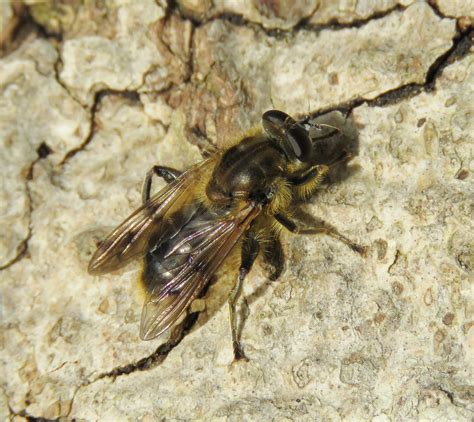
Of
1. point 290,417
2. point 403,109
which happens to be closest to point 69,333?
point 290,417

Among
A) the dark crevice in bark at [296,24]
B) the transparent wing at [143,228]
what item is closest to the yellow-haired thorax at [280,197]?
the transparent wing at [143,228]

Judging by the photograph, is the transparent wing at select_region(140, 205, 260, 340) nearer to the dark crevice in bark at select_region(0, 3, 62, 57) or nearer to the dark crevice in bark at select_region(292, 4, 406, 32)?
the dark crevice in bark at select_region(292, 4, 406, 32)

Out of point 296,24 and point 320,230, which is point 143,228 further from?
point 296,24

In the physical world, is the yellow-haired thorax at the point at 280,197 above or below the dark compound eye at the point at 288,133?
below

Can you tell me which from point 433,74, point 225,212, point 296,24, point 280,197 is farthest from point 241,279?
point 296,24

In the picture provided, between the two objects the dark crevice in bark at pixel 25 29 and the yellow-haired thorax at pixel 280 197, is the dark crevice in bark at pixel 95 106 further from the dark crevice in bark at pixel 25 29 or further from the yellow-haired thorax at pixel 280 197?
the yellow-haired thorax at pixel 280 197

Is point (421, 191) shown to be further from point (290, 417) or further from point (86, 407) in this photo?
point (86, 407)

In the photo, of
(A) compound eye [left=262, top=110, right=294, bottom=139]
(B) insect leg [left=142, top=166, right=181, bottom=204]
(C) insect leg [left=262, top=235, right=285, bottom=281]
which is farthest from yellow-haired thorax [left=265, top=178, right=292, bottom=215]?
(B) insect leg [left=142, top=166, right=181, bottom=204]
